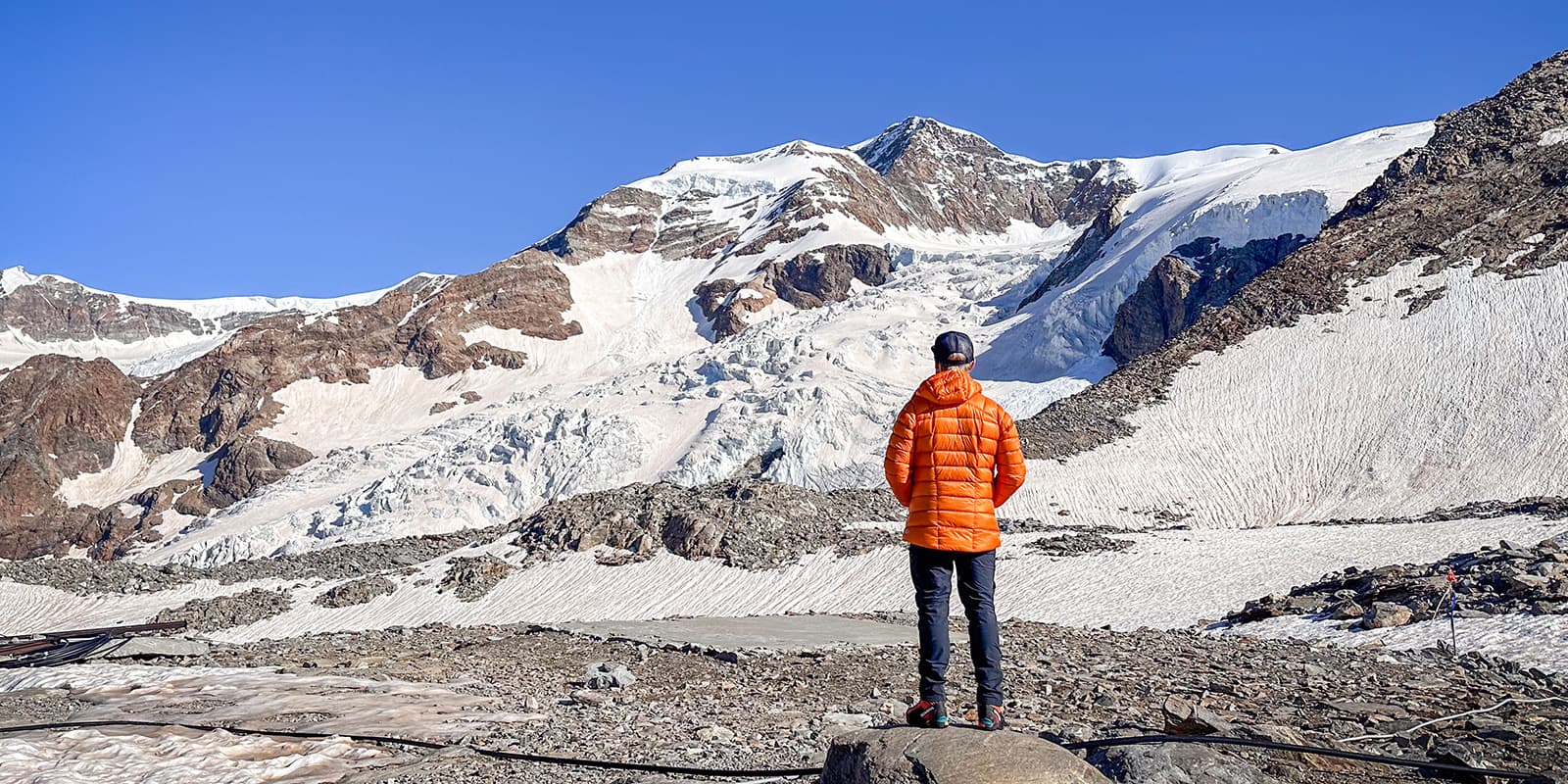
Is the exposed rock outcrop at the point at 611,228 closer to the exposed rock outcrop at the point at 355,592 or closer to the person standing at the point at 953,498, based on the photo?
the exposed rock outcrop at the point at 355,592

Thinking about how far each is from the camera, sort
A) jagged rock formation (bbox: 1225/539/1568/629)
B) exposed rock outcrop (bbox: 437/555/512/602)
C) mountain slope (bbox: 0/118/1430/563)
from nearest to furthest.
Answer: jagged rock formation (bbox: 1225/539/1568/629)
exposed rock outcrop (bbox: 437/555/512/602)
mountain slope (bbox: 0/118/1430/563)

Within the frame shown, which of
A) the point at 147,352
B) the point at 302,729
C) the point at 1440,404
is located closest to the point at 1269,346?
the point at 1440,404

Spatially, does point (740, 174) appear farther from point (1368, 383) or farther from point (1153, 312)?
point (1368, 383)

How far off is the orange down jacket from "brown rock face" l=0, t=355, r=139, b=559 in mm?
76261

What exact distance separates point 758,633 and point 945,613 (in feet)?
30.7

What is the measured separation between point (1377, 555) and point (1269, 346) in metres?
23.2

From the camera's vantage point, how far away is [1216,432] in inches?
1449

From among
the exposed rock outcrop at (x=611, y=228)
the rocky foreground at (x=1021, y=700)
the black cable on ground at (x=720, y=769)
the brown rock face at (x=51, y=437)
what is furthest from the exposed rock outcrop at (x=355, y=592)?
the exposed rock outcrop at (x=611, y=228)

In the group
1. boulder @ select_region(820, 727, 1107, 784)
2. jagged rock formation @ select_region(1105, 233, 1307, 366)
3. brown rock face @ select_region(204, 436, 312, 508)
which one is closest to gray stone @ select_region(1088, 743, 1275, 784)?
boulder @ select_region(820, 727, 1107, 784)

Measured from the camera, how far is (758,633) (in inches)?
590

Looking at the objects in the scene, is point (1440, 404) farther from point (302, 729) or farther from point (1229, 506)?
point (302, 729)

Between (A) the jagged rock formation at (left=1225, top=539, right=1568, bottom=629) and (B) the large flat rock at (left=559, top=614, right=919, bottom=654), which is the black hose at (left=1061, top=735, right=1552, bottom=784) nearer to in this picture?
(B) the large flat rock at (left=559, top=614, right=919, bottom=654)

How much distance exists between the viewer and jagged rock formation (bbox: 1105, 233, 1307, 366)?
57875 mm

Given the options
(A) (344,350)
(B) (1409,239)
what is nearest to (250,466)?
(A) (344,350)
